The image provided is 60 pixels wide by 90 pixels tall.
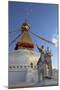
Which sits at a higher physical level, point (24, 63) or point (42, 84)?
point (24, 63)

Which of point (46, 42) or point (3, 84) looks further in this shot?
point (46, 42)

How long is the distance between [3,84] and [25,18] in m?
0.53

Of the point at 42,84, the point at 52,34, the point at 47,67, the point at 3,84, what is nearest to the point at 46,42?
the point at 52,34

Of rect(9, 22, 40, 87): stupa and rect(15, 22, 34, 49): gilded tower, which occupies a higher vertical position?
rect(15, 22, 34, 49): gilded tower

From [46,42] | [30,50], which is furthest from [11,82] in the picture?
[46,42]

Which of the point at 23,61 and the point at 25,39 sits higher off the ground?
the point at 25,39

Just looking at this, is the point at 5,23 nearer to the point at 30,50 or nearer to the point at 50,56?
the point at 30,50

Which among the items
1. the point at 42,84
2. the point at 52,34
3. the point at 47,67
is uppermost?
the point at 52,34

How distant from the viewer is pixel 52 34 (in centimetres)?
156

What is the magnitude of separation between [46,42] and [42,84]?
1.09 feet

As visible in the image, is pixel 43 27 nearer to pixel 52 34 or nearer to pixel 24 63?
pixel 52 34

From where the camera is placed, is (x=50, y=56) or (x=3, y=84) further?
(x=50, y=56)

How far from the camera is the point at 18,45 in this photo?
1499 millimetres

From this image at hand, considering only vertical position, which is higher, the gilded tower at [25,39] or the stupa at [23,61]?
the gilded tower at [25,39]
